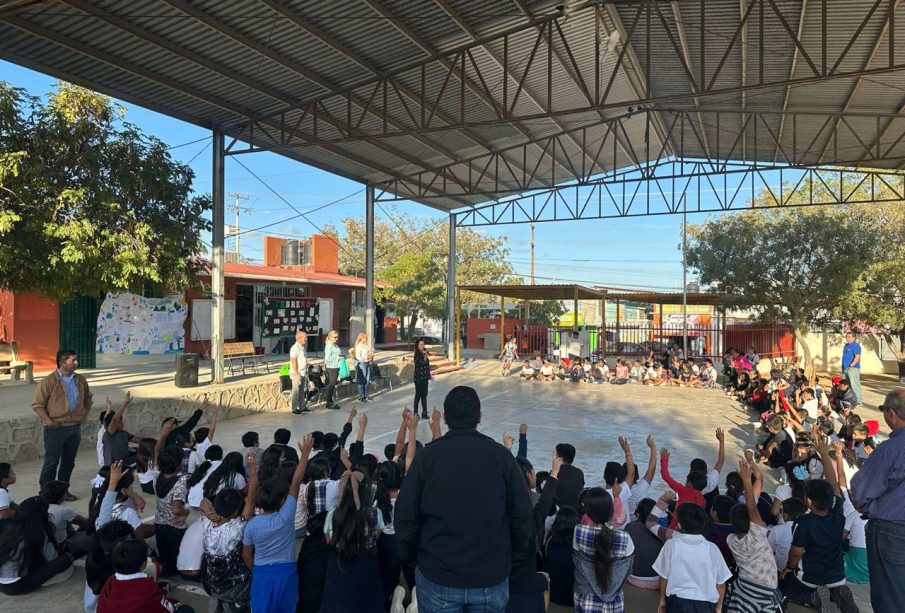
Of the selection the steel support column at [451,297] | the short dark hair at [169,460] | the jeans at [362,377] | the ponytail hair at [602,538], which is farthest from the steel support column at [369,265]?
the ponytail hair at [602,538]

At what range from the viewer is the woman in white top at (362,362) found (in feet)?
39.7

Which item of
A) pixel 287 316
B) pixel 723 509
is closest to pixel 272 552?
pixel 723 509

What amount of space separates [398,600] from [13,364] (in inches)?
445

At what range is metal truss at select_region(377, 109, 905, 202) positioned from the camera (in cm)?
1341

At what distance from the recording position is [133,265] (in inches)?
361

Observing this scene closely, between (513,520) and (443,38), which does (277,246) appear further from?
(513,520)

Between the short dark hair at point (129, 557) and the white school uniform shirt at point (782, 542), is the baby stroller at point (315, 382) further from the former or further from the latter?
the white school uniform shirt at point (782, 542)

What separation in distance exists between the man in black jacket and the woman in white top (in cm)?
972

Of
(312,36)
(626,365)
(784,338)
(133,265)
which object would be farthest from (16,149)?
(784,338)

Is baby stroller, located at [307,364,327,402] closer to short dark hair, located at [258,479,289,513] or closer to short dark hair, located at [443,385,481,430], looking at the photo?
short dark hair, located at [258,479,289,513]

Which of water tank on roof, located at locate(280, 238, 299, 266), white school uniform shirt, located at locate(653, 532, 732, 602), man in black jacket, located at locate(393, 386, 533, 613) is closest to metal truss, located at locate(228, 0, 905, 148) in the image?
white school uniform shirt, located at locate(653, 532, 732, 602)

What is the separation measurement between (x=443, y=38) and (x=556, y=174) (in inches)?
420

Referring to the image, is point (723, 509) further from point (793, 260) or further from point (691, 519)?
point (793, 260)

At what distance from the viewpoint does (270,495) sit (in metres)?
3.32
